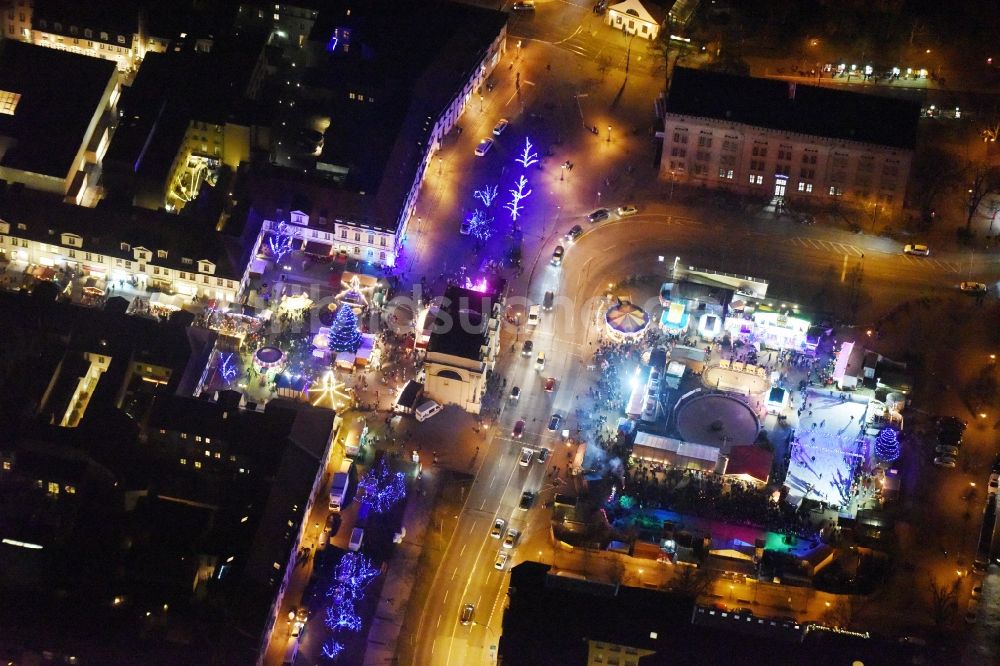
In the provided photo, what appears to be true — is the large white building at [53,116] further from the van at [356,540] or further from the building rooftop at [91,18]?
the van at [356,540]

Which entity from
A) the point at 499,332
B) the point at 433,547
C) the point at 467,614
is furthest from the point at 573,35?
the point at 467,614

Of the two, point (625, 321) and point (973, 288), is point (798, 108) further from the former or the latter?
point (625, 321)

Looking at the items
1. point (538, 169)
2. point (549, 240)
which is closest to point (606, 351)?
point (549, 240)

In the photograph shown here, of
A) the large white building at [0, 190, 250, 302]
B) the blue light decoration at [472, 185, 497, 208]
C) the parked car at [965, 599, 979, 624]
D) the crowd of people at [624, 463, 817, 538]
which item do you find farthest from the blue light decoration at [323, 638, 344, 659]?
the blue light decoration at [472, 185, 497, 208]

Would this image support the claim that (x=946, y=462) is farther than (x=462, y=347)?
No

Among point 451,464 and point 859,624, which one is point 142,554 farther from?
point 859,624

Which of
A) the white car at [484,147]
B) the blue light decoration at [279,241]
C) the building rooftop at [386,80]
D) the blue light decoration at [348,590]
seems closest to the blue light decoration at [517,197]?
the white car at [484,147]
